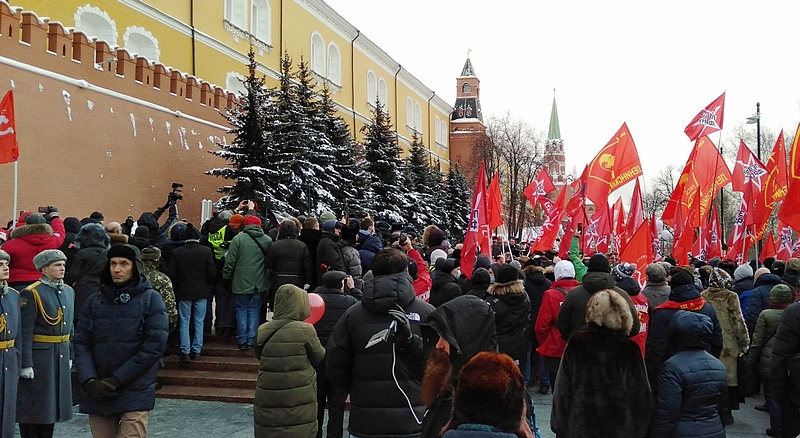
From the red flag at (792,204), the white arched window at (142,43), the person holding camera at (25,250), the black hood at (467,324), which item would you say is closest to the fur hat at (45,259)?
the person holding camera at (25,250)

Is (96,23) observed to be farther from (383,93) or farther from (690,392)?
(383,93)

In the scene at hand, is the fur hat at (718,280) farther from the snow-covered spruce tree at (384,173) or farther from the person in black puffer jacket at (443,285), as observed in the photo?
the snow-covered spruce tree at (384,173)

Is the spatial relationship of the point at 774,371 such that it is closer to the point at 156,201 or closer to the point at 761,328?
the point at 761,328

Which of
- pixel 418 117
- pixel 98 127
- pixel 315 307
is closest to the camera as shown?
pixel 315 307

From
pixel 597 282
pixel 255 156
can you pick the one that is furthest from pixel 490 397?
pixel 255 156

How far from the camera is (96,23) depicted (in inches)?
822

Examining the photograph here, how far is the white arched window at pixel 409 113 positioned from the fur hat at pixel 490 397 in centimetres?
5015

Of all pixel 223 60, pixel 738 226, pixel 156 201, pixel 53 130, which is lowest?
pixel 738 226

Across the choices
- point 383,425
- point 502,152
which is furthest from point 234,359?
point 502,152

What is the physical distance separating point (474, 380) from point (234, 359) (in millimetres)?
7116

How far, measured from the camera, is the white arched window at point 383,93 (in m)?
46.9

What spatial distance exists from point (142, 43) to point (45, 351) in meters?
20.0

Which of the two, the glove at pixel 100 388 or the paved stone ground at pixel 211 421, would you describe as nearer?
the glove at pixel 100 388

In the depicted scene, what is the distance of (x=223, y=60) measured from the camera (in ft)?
89.5
